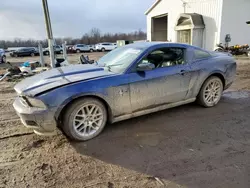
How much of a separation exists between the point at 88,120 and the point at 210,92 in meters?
2.86

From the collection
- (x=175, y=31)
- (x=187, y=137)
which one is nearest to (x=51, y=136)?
(x=187, y=137)

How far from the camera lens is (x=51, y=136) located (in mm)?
3225

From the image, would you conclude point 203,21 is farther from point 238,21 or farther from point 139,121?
point 139,121

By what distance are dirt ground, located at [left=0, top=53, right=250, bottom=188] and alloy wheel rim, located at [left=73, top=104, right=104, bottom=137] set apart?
177mm

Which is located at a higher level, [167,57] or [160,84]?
[167,57]

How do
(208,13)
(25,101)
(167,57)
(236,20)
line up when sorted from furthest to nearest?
(208,13), (236,20), (167,57), (25,101)

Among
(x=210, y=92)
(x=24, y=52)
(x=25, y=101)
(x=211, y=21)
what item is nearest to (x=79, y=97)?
(x=25, y=101)

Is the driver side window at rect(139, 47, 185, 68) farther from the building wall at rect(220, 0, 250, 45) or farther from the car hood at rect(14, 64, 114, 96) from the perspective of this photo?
the building wall at rect(220, 0, 250, 45)

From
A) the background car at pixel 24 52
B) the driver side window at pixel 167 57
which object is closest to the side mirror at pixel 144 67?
the driver side window at pixel 167 57

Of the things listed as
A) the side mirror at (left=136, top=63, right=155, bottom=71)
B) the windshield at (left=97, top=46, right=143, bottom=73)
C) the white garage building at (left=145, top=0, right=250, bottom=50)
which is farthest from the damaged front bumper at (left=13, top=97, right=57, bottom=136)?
the white garage building at (left=145, top=0, right=250, bottom=50)

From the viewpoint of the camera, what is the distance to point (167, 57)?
3.89 metres

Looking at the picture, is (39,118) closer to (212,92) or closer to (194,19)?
(212,92)

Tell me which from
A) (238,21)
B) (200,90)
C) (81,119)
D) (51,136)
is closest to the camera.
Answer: (81,119)

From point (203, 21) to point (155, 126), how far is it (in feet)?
57.2
